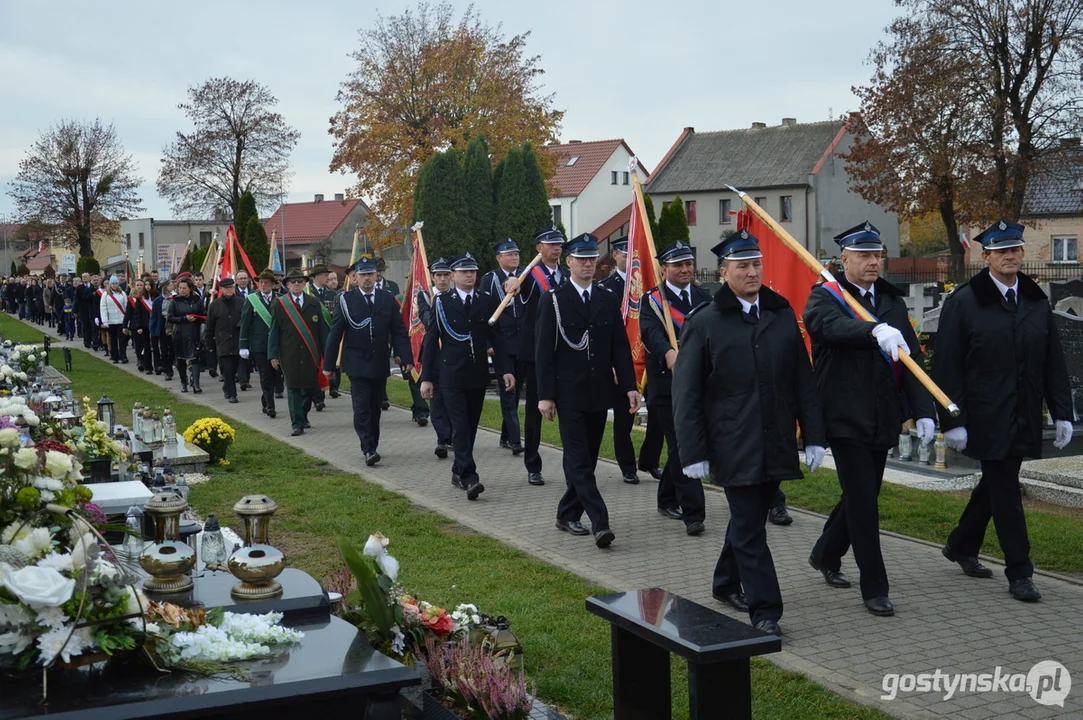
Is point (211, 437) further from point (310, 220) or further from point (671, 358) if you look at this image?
point (310, 220)

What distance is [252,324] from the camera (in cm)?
1808

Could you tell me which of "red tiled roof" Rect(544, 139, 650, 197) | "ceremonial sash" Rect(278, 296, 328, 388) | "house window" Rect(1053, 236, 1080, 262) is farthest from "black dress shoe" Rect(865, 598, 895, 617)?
"red tiled roof" Rect(544, 139, 650, 197)

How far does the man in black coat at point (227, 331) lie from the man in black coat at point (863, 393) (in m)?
13.7

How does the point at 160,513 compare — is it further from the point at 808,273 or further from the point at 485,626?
the point at 808,273

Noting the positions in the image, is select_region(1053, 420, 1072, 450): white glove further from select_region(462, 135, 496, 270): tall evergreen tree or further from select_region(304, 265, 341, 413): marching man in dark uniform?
select_region(462, 135, 496, 270): tall evergreen tree

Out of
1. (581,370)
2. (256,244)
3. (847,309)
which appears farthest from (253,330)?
(256,244)

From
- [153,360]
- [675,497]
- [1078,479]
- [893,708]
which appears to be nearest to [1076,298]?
[1078,479]

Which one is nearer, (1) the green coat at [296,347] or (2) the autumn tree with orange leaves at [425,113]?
(1) the green coat at [296,347]

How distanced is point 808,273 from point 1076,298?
8315 mm

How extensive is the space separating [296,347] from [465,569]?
332 inches

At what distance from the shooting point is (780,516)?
9.36 metres

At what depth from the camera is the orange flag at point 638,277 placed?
33.1 feet

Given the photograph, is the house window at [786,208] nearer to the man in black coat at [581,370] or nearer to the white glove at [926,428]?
the man in black coat at [581,370]

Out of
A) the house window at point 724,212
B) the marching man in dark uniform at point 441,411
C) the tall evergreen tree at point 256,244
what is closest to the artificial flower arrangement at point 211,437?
the marching man in dark uniform at point 441,411
